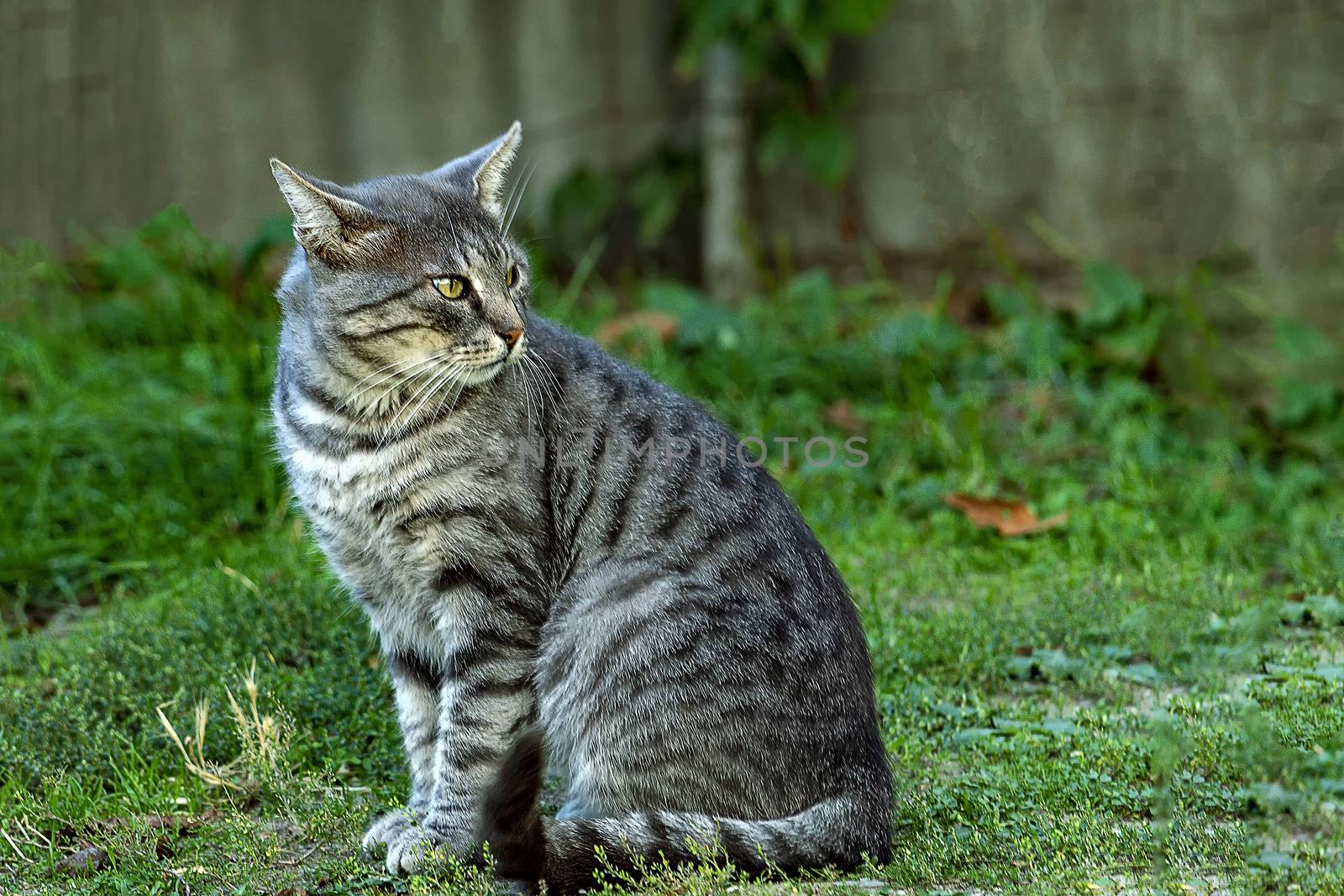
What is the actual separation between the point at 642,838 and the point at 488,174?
1.60 meters

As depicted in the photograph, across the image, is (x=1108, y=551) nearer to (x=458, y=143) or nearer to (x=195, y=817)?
(x=195, y=817)

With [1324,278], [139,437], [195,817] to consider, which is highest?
[1324,278]

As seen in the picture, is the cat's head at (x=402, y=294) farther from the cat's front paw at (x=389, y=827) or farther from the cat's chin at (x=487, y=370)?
the cat's front paw at (x=389, y=827)

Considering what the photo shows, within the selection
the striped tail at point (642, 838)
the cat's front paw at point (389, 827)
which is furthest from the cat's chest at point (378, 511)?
the striped tail at point (642, 838)

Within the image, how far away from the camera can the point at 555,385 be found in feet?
10.2

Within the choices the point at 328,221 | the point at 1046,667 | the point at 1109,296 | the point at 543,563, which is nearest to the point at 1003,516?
the point at 1046,667

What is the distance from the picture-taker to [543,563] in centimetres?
290

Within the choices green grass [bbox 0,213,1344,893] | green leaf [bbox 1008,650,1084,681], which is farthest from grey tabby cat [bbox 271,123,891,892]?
green leaf [bbox 1008,650,1084,681]

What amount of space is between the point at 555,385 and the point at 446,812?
0.98 metres

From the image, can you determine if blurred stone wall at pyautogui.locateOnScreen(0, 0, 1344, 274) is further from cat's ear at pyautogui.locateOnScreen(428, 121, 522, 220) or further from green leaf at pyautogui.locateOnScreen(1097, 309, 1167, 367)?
cat's ear at pyautogui.locateOnScreen(428, 121, 522, 220)

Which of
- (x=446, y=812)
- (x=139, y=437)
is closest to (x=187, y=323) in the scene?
(x=139, y=437)

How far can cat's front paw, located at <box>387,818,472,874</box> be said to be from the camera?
8.61 ft

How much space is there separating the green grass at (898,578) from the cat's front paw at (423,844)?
56mm

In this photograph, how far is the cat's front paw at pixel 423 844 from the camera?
2.62 m
